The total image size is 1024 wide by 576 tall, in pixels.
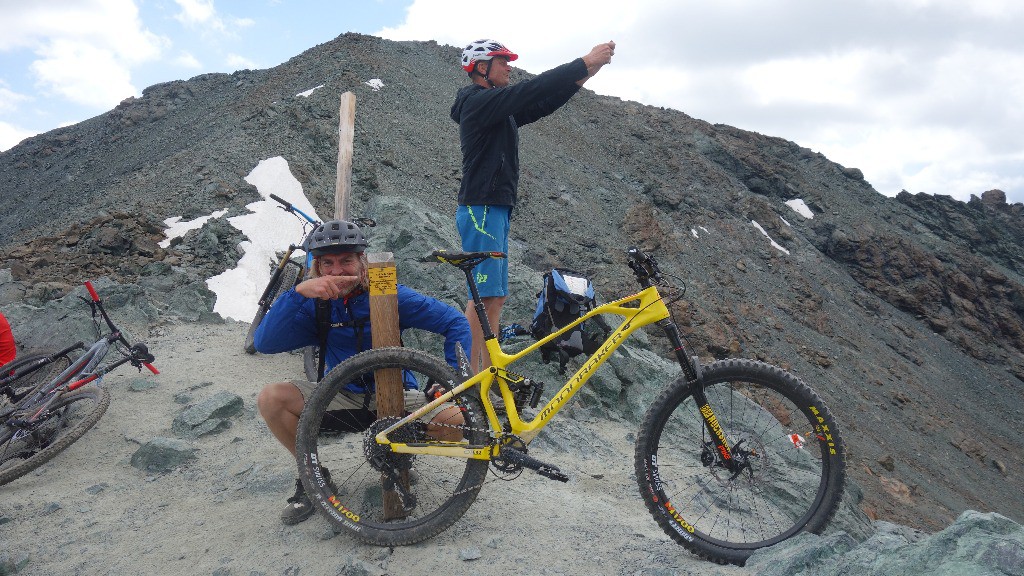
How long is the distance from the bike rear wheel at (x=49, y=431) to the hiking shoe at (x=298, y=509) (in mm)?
2747

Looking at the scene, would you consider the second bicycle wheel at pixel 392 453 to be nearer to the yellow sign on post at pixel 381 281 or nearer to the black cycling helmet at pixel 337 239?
the yellow sign on post at pixel 381 281

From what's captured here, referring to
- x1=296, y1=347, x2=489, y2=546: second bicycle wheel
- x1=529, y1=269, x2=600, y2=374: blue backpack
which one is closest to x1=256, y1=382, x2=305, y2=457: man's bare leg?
x1=296, y1=347, x2=489, y2=546: second bicycle wheel

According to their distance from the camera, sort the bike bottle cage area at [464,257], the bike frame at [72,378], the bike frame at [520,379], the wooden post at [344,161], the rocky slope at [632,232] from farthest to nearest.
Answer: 1. the rocky slope at [632,232]
2. the wooden post at [344,161]
3. the bike frame at [72,378]
4. the bike bottle cage area at [464,257]
5. the bike frame at [520,379]

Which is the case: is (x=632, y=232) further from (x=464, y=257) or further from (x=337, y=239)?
(x=464, y=257)

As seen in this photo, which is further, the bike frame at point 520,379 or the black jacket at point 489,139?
the black jacket at point 489,139

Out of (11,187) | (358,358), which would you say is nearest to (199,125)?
(11,187)

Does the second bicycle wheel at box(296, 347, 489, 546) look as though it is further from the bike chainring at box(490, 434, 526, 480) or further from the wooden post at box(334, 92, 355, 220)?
the wooden post at box(334, 92, 355, 220)

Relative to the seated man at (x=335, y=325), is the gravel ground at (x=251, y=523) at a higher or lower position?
lower

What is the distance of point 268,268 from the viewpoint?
41.4 ft

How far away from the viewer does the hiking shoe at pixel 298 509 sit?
3.99 meters

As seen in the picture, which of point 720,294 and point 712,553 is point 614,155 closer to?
point 720,294

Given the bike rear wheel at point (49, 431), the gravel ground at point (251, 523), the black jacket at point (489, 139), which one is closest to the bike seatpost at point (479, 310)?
the gravel ground at point (251, 523)

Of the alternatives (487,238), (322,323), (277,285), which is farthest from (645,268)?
(277,285)

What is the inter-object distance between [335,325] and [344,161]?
Answer: 5.47 m
